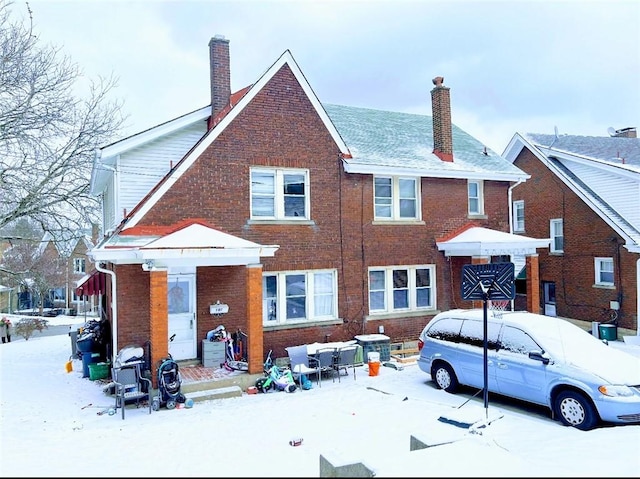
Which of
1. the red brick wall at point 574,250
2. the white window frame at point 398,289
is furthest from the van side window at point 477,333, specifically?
the red brick wall at point 574,250

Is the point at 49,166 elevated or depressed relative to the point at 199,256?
elevated

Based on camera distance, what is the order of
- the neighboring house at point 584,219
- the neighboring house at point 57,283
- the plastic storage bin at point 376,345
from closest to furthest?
1. the plastic storage bin at point 376,345
2. the neighboring house at point 584,219
3. the neighboring house at point 57,283

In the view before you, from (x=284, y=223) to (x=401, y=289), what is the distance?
492 centimetres

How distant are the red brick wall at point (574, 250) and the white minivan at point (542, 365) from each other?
1075cm

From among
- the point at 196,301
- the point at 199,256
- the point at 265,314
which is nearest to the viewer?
the point at 199,256

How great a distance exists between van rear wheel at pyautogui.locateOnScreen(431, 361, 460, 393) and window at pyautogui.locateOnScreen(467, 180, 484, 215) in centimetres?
807

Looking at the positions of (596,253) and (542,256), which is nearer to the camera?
(596,253)

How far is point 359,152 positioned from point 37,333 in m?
32.6

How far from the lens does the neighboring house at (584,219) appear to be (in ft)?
62.9

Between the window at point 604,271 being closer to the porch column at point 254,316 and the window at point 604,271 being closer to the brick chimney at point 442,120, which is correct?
the brick chimney at point 442,120

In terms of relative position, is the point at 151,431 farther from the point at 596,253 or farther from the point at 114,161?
the point at 596,253

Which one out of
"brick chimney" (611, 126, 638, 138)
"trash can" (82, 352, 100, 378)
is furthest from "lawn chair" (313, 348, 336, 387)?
"brick chimney" (611, 126, 638, 138)

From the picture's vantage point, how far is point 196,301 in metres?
13.6

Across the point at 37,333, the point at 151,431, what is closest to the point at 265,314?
the point at 151,431
